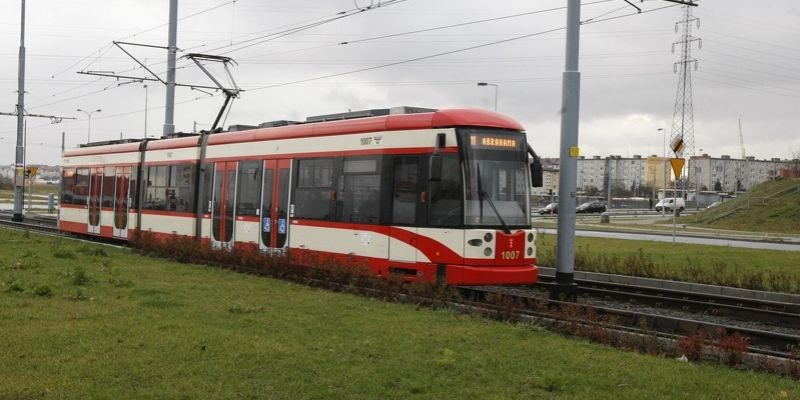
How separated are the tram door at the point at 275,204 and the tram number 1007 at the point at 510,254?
5.74 meters

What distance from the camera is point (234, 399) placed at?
663 cm

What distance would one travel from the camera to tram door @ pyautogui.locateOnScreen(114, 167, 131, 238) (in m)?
26.1

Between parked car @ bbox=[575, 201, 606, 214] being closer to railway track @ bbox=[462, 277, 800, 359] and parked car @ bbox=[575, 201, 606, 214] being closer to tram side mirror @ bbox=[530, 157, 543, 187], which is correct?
railway track @ bbox=[462, 277, 800, 359]

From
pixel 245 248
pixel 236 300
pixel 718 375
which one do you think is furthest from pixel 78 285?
pixel 718 375

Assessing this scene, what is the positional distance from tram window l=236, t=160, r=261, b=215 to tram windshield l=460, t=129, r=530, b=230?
6.81 metres

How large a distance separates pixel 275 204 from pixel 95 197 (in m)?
13.0

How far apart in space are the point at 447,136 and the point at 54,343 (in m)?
7.63

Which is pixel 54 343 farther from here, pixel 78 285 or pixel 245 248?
pixel 245 248

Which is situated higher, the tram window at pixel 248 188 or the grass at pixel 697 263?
the tram window at pixel 248 188

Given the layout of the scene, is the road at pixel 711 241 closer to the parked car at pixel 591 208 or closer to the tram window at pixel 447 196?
the tram window at pixel 447 196

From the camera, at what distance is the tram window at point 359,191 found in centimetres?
1528

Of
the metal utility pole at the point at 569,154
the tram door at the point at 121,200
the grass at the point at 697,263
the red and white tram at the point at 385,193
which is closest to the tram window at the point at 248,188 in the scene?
the red and white tram at the point at 385,193

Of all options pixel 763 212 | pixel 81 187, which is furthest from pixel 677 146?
pixel 763 212

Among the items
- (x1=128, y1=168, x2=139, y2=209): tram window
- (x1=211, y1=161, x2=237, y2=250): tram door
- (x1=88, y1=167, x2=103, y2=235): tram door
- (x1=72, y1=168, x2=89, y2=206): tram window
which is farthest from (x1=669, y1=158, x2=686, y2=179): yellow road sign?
(x1=72, y1=168, x2=89, y2=206): tram window
